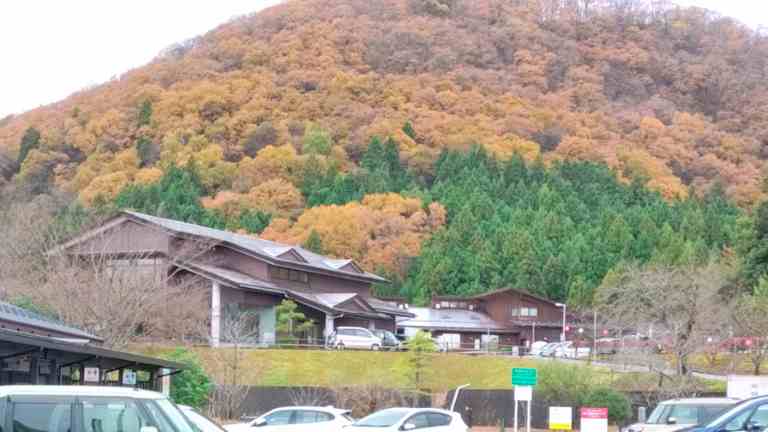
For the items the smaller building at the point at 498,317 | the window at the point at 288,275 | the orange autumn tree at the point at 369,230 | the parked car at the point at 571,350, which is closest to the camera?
the parked car at the point at 571,350

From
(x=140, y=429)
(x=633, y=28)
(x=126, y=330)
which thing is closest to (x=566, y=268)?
(x=126, y=330)

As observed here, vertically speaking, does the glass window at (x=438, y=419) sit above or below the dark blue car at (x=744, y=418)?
below

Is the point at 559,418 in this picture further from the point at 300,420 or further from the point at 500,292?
the point at 500,292

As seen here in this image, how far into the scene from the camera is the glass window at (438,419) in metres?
25.5

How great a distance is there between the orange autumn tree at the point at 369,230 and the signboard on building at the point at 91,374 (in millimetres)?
60882

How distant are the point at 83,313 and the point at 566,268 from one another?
153 ft

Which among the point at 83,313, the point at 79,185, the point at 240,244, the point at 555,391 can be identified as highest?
the point at 79,185

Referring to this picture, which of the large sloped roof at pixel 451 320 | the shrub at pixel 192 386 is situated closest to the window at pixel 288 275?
the large sloped roof at pixel 451 320

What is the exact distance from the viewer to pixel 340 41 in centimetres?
17400

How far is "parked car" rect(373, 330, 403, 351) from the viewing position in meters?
53.5

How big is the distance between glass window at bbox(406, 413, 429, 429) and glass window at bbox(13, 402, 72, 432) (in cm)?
1269

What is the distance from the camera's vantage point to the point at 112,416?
13477 millimetres

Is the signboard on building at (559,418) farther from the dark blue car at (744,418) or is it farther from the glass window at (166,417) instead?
the glass window at (166,417)

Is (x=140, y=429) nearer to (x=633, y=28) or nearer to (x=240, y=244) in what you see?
(x=240, y=244)
